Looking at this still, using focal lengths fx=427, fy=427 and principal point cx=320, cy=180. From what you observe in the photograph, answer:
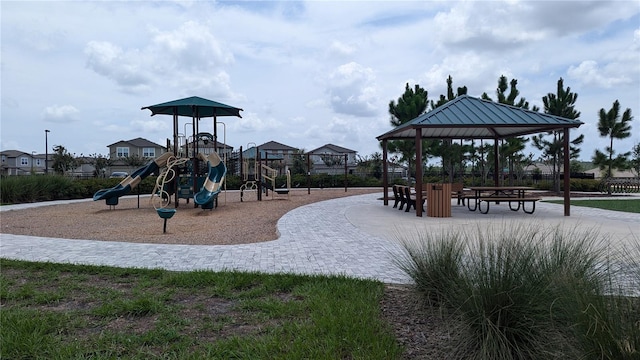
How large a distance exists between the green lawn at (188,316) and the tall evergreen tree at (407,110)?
16764 mm

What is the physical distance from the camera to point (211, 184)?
13891mm

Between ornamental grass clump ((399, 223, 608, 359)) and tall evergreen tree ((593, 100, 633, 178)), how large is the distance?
25.5 m

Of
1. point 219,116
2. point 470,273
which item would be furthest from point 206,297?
point 219,116

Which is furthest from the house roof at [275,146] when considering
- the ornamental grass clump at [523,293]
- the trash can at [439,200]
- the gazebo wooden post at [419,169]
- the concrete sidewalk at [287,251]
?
the ornamental grass clump at [523,293]

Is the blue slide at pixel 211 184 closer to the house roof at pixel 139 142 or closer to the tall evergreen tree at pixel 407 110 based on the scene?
the tall evergreen tree at pixel 407 110

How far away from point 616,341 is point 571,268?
2.51ft

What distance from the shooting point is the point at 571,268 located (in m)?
2.69

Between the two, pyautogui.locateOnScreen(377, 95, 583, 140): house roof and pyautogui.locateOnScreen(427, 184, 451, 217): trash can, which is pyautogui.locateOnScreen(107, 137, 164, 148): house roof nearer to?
pyautogui.locateOnScreen(377, 95, 583, 140): house roof

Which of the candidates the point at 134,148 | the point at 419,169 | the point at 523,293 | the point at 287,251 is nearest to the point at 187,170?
the point at 419,169

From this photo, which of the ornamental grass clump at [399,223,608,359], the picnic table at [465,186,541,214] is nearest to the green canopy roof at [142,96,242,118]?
the picnic table at [465,186,541,214]

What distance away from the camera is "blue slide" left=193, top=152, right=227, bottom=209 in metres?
13.0

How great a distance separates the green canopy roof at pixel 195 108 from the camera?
550 inches

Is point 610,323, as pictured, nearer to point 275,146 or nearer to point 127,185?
point 127,185

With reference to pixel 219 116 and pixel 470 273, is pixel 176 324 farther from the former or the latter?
pixel 219 116
